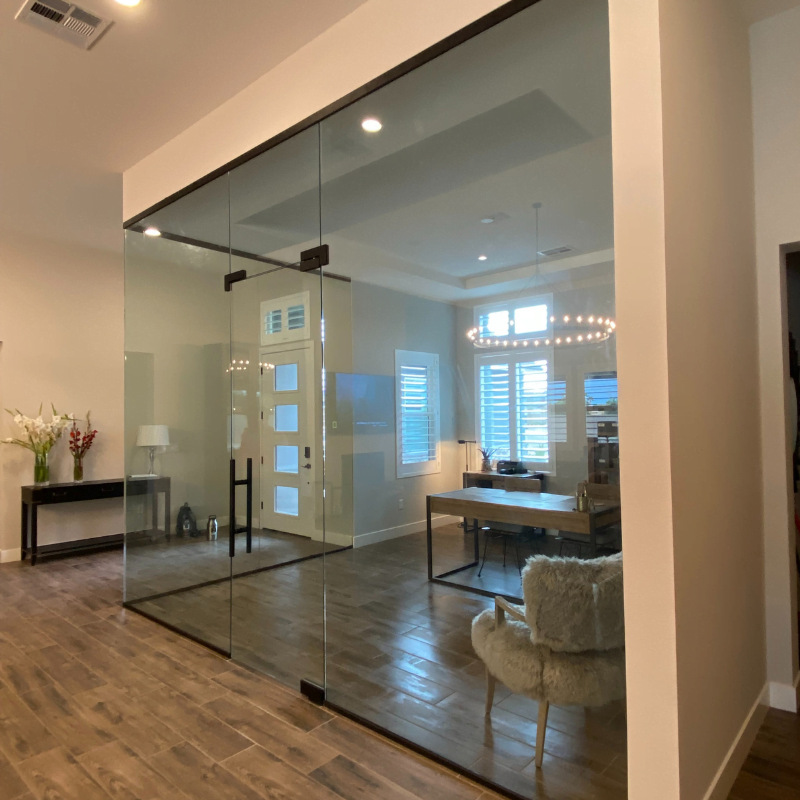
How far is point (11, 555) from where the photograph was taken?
604 centimetres

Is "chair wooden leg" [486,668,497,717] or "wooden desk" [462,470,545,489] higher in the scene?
"wooden desk" [462,470,545,489]

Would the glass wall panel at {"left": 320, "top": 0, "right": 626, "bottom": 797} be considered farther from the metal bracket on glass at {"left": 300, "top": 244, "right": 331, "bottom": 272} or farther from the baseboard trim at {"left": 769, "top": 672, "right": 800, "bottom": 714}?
the baseboard trim at {"left": 769, "top": 672, "right": 800, "bottom": 714}

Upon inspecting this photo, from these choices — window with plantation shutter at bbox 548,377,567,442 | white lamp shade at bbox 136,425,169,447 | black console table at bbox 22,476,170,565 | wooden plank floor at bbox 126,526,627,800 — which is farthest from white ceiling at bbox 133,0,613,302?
black console table at bbox 22,476,170,565

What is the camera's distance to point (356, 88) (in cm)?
277

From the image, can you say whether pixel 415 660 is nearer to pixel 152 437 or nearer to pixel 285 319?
pixel 285 319

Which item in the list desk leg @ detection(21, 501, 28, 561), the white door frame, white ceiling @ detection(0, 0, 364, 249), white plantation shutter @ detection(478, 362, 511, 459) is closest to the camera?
white plantation shutter @ detection(478, 362, 511, 459)

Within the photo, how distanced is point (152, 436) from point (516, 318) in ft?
10.6

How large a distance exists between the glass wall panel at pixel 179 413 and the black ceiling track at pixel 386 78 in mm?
168

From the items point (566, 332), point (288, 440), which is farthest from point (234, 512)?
point (566, 332)

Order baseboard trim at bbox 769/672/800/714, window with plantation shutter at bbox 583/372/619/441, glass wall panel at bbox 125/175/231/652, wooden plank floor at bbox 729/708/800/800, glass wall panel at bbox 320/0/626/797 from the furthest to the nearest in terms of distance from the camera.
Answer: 1. glass wall panel at bbox 125/175/231/652
2. baseboard trim at bbox 769/672/800/714
3. wooden plank floor at bbox 729/708/800/800
4. glass wall panel at bbox 320/0/626/797
5. window with plantation shutter at bbox 583/372/619/441

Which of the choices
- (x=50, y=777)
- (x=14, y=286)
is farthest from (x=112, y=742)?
(x=14, y=286)

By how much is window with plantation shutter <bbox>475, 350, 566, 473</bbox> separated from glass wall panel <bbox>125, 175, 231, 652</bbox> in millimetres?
2058

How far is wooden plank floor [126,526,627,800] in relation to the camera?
2062mm

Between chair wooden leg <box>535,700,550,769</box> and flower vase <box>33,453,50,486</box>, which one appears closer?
chair wooden leg <box>535,700,550,769</box>
